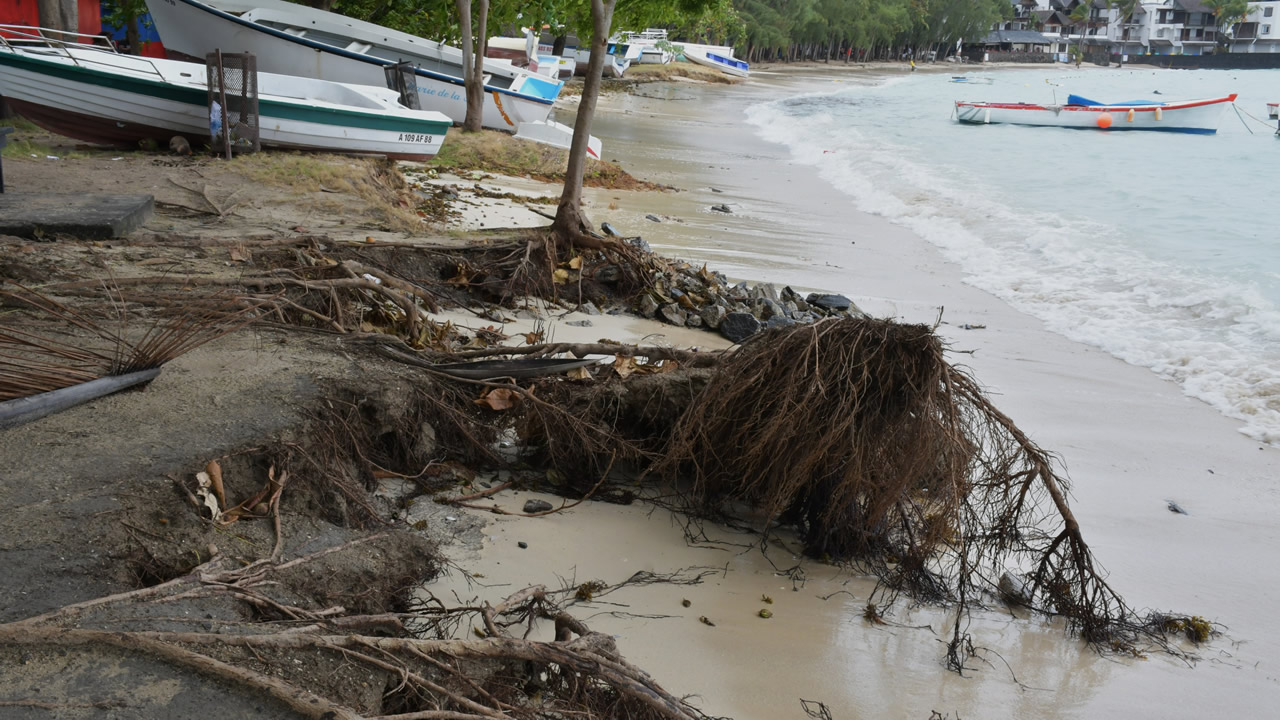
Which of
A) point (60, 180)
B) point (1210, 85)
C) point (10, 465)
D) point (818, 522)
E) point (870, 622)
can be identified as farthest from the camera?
point (1210, 85)

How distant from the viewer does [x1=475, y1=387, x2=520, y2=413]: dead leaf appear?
4.74 m

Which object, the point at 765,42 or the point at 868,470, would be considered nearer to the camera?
the point at 868,470

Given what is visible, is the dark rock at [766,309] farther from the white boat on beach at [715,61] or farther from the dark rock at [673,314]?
the white boat on beach at [715,61]

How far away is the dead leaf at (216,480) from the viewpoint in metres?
3.32

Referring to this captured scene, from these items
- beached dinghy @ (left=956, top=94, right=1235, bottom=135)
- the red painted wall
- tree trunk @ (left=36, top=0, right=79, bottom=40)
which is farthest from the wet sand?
beached dinghy @ (left=956, top=94, right=1235, bottom=135)

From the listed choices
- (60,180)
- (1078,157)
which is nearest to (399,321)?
(60,180)

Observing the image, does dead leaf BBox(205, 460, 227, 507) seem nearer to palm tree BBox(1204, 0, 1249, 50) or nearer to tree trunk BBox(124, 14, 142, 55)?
tree trunk BBox(124, 14, 142, 55)

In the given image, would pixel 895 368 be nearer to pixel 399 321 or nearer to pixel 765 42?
pixel 399 321

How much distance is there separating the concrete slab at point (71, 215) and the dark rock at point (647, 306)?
372 cm

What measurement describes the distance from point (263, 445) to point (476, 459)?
1.30 meters

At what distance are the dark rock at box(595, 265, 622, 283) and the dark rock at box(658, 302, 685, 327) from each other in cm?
54

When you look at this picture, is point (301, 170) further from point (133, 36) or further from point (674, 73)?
point (674, 73)

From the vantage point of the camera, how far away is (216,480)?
11.0 feet

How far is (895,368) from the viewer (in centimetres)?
402
